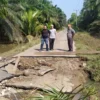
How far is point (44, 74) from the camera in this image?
37.9 ft

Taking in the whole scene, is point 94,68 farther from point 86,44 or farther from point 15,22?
point 15,22

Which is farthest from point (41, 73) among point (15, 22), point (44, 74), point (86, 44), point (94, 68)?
point (15, 22)

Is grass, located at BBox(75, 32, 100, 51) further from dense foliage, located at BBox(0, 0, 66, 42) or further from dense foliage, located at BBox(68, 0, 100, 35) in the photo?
dense foliage, located at BBox(68, 0, 100, 35)

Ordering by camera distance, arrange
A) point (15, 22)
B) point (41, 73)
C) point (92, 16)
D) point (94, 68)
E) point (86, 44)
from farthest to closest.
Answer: point (92, 16) < point (15, 22) < point (86, 44) < point (94, 68) < point (41, 73)

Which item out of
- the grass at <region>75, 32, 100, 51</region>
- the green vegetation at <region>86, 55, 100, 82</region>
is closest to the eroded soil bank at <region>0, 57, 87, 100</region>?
the green vegetation at <region>86, 55, 100, 82</region>

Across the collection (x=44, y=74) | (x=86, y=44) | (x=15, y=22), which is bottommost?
(x=44, y=74)

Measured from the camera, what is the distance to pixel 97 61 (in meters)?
13.0

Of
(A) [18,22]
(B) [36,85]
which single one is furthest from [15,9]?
(B) [36,85]

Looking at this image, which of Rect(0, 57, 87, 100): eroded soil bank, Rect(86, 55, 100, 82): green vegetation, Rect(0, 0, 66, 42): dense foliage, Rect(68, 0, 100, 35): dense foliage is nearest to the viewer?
Rect(0, 57, 87, 100): eroded soil bank

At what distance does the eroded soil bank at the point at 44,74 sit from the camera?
32.8 feet

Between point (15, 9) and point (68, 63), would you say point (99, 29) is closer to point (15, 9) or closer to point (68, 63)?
point (15, 9)

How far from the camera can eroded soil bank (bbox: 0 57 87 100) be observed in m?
10.0

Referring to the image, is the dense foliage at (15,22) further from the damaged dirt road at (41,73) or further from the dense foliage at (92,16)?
the damaged dirt road at (41,73)

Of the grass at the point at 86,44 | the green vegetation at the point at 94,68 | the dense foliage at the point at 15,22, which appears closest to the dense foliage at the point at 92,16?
the dense foliage at the point at 15,22
